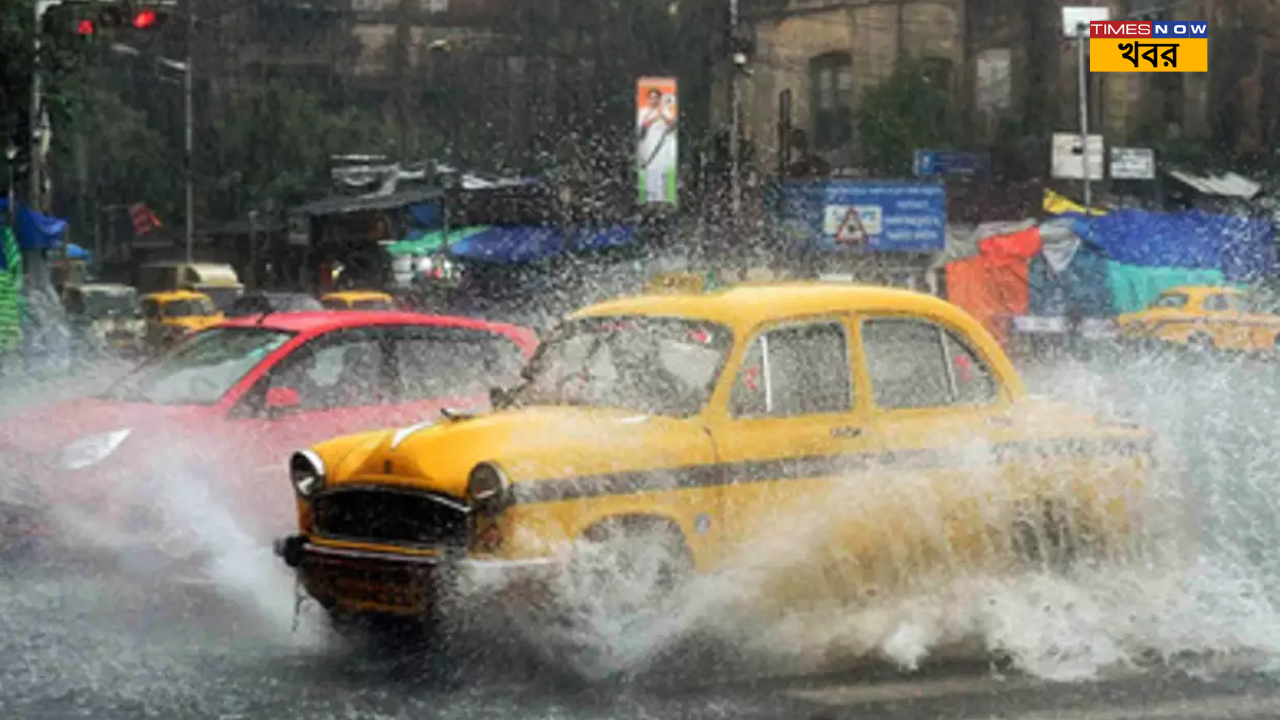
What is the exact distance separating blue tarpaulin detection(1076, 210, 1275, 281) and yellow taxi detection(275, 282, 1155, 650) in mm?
27577

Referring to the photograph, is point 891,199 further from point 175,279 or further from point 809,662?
point 809,662

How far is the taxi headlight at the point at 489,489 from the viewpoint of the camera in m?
6.88

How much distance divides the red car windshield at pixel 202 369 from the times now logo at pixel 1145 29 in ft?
122

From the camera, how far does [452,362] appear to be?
10.5 meters

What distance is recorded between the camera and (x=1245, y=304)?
29047 millimetres

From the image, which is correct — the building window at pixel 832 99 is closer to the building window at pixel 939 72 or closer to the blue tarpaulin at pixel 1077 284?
the building window at pixel 939 72

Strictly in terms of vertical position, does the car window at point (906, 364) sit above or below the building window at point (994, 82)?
below

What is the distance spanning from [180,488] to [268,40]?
196 ft

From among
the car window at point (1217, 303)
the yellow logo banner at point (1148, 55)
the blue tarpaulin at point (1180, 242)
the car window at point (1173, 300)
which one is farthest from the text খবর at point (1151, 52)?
the car window at point (1217, 303)

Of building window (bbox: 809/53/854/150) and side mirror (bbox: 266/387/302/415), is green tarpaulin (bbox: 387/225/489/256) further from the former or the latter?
side mirror (bbox: 266/387/302/415)

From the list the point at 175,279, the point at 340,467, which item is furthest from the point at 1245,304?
the point at 175,279

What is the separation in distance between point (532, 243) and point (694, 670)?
117 feet

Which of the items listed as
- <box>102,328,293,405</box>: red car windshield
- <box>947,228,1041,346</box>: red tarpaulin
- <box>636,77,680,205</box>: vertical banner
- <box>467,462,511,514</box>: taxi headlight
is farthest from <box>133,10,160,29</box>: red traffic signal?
<box>636,77,680,205</box>: vertical banner

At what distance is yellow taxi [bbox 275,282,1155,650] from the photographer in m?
7.02
